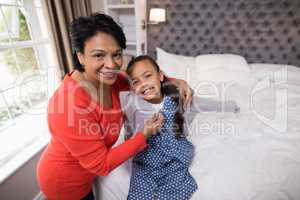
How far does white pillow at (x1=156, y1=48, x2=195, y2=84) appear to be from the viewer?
7.55 ft

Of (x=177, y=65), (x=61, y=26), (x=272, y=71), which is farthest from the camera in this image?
(x=177, y=65)

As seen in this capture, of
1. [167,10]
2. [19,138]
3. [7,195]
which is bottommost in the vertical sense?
[7,195]

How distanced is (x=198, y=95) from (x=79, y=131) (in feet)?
4.63

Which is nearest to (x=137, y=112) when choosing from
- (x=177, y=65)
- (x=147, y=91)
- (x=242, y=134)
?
(x=147, y=91)

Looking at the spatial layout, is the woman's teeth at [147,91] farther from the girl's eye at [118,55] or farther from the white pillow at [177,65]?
the white pillow at [177,65]

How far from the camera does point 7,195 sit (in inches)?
55.1

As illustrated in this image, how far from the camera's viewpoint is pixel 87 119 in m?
0.91

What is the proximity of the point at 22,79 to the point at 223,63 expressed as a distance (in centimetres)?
215

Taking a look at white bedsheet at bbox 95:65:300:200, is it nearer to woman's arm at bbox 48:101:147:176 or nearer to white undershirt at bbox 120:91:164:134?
white undershirt at bbox 120:91:164:134

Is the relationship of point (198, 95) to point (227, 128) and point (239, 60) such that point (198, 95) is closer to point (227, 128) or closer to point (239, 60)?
point (227, 128)

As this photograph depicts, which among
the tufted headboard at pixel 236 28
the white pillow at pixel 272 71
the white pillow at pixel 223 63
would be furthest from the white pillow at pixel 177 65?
the white pillow at pixel 272 71

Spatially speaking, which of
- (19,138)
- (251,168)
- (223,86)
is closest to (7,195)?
(19,138)

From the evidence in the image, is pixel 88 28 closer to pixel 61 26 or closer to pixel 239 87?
pixel 61 26

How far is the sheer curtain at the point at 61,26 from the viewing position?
5.52 feet
